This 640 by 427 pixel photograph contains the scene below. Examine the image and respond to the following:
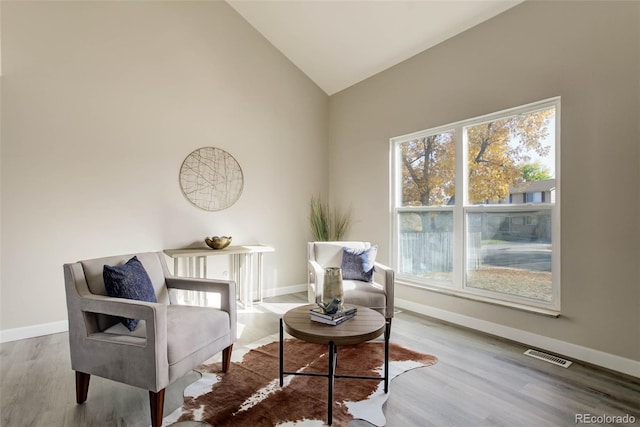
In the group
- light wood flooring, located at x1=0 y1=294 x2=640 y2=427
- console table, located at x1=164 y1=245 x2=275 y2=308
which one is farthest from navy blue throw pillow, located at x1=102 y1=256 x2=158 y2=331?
console table, located at x1=164 y1=245 x2=275 y2=308

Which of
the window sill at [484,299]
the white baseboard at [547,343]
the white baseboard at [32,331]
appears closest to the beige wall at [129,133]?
the white baseboard at [32,331]

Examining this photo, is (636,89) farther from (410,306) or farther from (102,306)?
(102,306)

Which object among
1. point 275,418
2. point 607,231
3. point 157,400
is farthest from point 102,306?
point 607,231

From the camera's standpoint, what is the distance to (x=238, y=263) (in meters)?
4.16

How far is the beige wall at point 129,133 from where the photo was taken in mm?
3018

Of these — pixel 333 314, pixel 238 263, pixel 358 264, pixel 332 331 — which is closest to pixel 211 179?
pixel 238 263

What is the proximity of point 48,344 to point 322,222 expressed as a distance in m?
3.24

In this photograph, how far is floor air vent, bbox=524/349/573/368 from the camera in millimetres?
2498

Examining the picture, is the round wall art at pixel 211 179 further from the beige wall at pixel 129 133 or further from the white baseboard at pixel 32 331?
the white baseboard at pixel 32 331

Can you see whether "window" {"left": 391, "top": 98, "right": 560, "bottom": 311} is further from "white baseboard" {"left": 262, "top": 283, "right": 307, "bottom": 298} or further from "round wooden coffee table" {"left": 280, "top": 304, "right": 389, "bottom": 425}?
"round wooden coffee table" {"left": 280, "top": 304, "right": 389, "bottom": 425}

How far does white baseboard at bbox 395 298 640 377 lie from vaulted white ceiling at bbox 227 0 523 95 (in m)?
2.83

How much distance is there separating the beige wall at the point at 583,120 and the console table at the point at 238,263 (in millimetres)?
2211

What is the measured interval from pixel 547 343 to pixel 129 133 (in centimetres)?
435

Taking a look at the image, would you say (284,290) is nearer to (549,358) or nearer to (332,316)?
(332,316)
